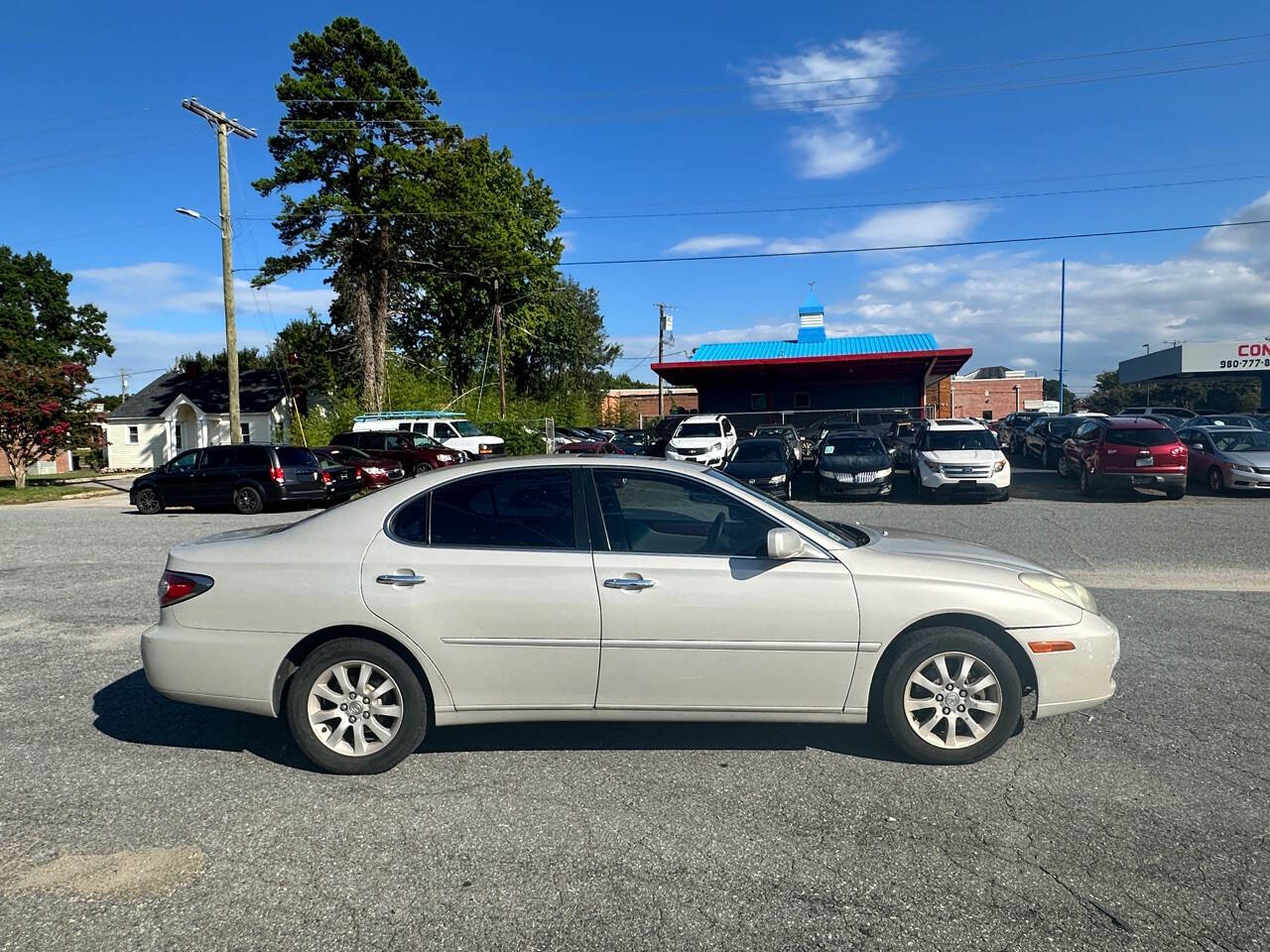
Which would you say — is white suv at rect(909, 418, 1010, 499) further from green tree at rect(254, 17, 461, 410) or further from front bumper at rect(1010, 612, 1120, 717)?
green tree at rect(254, 17, 461, 410)

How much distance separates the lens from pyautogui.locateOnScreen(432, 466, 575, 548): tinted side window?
4.49 metres

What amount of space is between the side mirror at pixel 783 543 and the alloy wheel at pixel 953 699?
861 mm

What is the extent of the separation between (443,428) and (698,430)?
812 cm

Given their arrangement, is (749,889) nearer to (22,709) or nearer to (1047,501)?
(22,709)

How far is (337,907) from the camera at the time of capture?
3252mm

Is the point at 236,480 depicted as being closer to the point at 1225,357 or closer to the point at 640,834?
the point at 640,834

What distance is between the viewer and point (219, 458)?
768 inches

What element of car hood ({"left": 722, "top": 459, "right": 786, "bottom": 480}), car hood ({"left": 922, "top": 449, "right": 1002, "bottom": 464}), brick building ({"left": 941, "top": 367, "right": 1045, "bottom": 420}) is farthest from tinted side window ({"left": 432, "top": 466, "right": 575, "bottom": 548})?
brick building ({"left": 941, "top": 367, "right": 1045, "bottom": 420})

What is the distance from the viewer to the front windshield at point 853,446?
765 inches

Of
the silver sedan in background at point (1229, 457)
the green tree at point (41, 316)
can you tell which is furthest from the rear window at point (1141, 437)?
the green tree at point (41, 316)

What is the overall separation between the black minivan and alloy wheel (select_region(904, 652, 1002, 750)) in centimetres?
1707

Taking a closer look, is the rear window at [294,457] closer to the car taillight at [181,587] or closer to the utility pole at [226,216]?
the utility pole at [226,216]

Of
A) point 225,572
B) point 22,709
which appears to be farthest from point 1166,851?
point 22,709

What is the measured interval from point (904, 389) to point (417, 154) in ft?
77.7
